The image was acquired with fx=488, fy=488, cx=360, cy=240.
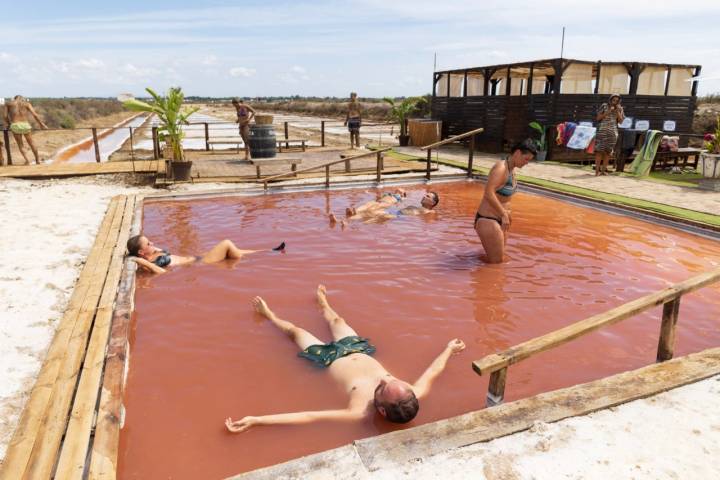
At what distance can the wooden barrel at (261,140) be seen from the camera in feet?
45.4

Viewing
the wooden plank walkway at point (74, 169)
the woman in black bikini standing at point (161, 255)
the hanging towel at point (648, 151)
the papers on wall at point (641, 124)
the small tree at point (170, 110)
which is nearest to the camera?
the woman in black bikini standing at point (161, 255)

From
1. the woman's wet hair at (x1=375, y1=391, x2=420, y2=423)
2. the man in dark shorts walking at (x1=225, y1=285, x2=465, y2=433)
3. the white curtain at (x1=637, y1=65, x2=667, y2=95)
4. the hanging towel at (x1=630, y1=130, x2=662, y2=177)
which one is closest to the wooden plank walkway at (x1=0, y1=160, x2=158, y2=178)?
the man in dark shorts walking at (x1=225, y1=285, x2=465, y2=433)

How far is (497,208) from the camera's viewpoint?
6422 mm

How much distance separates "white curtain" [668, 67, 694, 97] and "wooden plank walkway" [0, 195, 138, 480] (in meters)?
18.9

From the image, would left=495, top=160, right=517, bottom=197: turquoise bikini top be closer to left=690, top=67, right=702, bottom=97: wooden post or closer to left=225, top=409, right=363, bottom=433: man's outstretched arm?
left=225, top=409, right=363, bottom=433: man's outstretched arm

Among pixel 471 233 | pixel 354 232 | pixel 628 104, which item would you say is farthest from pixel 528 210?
pixel 628 104

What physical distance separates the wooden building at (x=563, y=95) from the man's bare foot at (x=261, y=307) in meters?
13.3

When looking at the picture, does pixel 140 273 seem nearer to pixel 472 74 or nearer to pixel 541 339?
pixel 541 339

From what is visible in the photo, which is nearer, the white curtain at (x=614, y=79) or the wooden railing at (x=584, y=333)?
the wooden railing at (x=584, y=333)

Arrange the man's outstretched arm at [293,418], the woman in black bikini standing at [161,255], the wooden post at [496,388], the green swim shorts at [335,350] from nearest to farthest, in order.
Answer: the wooden post at [496,388]
the man's outstretched arm at [293,418]
the green swim shorts at [335,350]
the woman in black bikini standing at [161,255]

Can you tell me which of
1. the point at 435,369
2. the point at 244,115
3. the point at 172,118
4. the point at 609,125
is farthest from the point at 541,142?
the point at 435,369

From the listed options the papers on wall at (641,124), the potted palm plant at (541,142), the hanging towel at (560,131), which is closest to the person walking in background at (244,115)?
the potted palm plant at (541,142)

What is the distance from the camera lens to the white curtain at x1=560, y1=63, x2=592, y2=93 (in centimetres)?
1570

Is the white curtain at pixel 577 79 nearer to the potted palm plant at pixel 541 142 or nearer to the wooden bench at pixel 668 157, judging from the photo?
the potted palm plant at pixel 541 142
